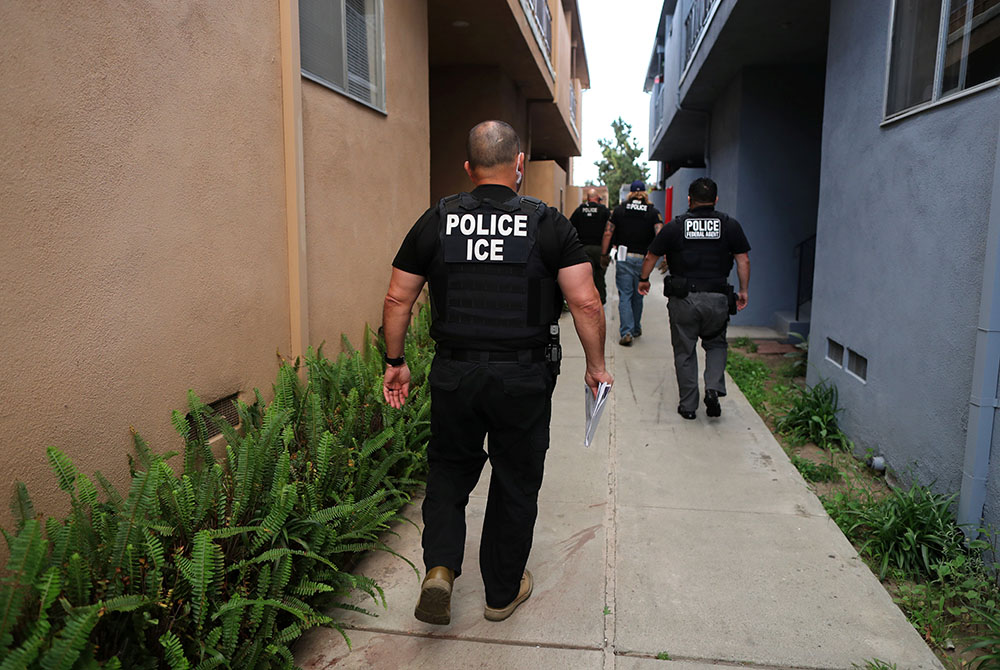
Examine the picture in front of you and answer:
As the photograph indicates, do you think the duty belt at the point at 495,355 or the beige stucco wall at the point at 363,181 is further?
the beige stucco wall at the point at 363,181

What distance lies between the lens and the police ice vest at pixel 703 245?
5.41 metres

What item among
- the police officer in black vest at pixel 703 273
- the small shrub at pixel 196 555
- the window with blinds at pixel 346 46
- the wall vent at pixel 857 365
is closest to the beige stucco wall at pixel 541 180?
Answer: the window with blinds at pixel 346 46

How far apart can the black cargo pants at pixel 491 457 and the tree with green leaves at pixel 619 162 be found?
52131 mm

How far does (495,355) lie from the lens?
272 cm

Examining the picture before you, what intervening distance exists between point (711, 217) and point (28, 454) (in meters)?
4.58

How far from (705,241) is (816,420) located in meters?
1.56

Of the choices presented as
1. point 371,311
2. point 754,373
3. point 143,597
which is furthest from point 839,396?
point 143,597

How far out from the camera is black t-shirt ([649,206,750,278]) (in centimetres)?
541

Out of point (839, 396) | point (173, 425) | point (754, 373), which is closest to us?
point (173, 425)

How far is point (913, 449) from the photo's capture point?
4023 millimetres

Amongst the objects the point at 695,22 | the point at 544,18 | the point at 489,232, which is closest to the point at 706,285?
the point at 489,232

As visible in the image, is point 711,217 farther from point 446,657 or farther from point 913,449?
point 446,657

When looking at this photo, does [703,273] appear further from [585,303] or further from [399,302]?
[399,302]

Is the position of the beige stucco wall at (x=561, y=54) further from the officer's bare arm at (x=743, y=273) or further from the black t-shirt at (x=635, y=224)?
the officer's bare arm at (x=743, y=273)
